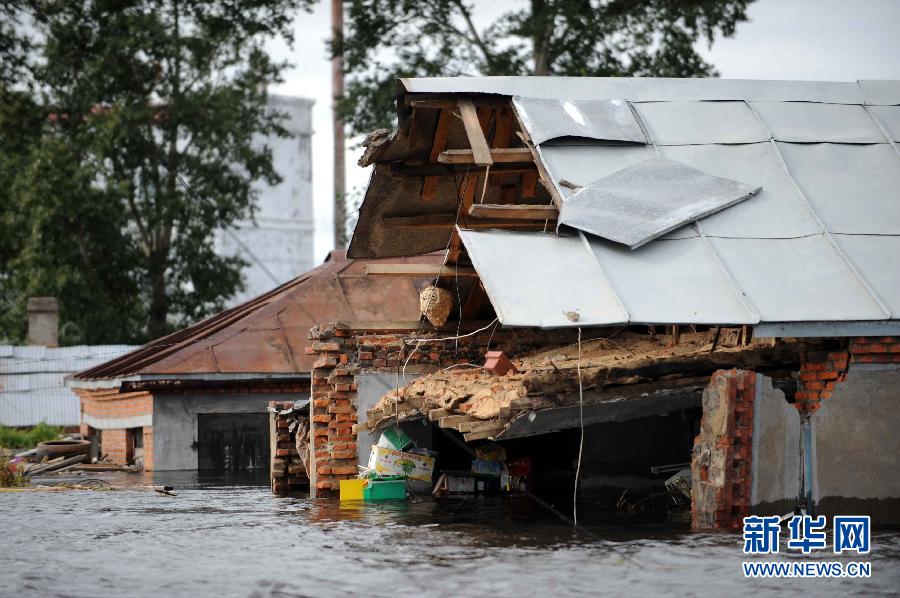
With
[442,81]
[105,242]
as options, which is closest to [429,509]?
[442,81]

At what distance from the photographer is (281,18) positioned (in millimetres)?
34156

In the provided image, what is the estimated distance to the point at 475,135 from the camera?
14023mm

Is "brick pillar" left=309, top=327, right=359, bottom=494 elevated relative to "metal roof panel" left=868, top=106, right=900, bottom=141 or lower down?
lower down

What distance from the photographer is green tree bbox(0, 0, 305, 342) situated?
32844 millimetres

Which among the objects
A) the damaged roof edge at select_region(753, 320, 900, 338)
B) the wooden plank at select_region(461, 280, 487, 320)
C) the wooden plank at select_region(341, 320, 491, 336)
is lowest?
the damaged roof edge at select_region(753, 320, 900, 338)

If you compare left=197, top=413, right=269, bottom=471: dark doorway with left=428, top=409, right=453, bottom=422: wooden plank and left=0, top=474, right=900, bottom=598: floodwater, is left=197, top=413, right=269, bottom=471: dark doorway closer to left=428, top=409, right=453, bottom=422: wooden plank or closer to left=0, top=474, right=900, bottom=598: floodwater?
left=0, top=474, right=900, bottom=598: floodwater

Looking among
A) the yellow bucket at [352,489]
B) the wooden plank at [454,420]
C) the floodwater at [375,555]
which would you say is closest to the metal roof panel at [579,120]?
the wooden plank at [454,420]

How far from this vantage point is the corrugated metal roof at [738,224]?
39.1 ft

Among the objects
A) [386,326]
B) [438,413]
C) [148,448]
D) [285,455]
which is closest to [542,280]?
[438,413]

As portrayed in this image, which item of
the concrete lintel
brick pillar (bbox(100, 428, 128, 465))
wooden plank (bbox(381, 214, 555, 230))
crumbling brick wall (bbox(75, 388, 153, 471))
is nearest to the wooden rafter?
wooden plank (bbox(381, 214, 555, 230))

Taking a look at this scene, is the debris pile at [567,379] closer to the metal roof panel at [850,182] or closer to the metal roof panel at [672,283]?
the metal roof panel at [672,283]

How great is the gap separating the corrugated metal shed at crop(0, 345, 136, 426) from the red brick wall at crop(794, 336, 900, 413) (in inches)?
865

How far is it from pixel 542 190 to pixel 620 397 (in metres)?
5.14

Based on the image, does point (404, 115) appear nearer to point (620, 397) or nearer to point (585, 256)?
point (585, 256)
